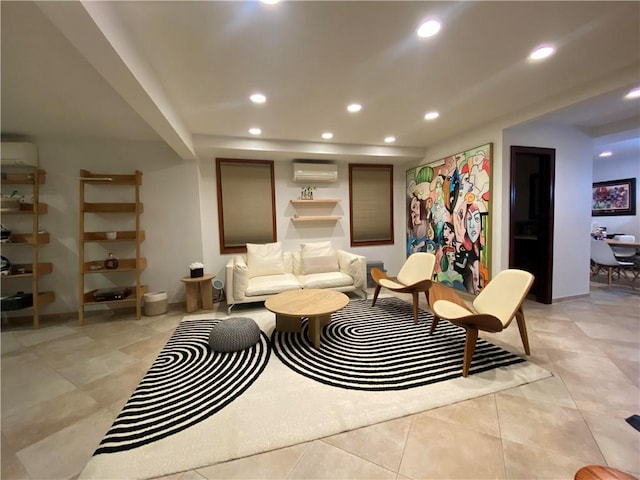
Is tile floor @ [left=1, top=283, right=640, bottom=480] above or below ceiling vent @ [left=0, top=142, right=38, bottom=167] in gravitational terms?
below

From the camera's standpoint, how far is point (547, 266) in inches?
141

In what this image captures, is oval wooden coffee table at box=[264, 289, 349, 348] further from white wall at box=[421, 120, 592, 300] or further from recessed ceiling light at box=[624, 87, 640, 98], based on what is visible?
recessed ceiling light at box=[624, 87, 640, 98]

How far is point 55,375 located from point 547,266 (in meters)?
5.62

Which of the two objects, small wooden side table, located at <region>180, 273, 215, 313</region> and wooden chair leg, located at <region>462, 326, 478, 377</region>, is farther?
small wooden side table, located at <region>180, 273, 215, 313</region>

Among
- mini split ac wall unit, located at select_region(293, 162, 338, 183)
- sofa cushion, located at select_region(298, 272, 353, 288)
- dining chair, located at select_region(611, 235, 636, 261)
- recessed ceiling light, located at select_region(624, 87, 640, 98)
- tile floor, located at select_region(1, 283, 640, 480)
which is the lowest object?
tile floor, located at select_region(1, 283, 640, 480)

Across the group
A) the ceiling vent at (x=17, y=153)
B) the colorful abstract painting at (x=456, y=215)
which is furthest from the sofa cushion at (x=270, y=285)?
the ceiling vent at (x=17, y=153)

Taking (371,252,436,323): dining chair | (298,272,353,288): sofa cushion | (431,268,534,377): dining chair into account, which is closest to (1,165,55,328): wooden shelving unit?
(298,272,353,288): sofa cushion

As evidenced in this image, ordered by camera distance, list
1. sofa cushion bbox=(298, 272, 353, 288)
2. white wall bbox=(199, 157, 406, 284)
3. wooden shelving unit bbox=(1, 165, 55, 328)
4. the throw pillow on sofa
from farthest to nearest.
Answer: white wall bbox=(199, 157, 406, 284), the throw pillow on sofa, sofa cushion bbox=(298, 272, 353, 288), wooden shelving unit bbox=(1, 165, 55, 328)

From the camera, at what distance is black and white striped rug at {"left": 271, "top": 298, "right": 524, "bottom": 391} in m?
2.03

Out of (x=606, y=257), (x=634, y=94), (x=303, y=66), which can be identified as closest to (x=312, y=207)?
(x=303, y=66)

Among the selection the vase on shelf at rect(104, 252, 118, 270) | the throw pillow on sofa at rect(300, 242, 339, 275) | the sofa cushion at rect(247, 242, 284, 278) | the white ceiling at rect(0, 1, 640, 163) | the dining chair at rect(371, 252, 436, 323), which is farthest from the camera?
the throw pillow on sofa at rect(300, 242, 339, 275)

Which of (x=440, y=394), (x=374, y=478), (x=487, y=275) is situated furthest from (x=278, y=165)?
(x=374, y=478)

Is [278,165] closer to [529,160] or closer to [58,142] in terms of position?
[58,142]

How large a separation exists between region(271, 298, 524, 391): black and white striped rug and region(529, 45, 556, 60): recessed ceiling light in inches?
98.0
